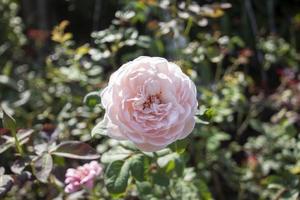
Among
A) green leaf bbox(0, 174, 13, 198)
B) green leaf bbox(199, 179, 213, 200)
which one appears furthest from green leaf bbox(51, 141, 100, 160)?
green leaf bbox(199, 179, 213, 200)

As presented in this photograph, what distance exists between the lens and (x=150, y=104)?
1058mm

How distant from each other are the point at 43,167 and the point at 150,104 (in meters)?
0.36

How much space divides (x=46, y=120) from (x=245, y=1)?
64.9 inches

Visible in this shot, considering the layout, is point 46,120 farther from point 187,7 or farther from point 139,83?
point 139,83

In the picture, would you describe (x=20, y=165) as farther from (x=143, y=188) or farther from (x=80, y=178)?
(x=143, y=188)

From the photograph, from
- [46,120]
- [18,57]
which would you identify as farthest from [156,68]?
[18,57]

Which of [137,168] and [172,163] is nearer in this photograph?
[137,168]

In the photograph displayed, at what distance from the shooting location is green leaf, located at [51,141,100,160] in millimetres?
1274

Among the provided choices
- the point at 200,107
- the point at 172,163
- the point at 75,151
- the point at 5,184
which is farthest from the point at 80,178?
the point at 200,107

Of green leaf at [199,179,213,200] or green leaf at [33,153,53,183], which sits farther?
green leaf at [199,179,213,200]

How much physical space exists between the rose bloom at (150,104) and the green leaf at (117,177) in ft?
0.69

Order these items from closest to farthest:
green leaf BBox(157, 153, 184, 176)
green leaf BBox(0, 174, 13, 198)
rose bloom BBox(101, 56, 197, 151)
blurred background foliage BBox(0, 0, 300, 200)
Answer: rose bloom BBox(101, 56, 197, 151) → green leaf BBox(0, 174, 13, 198) → green leaf BBox(157, 153, 184, 176) → blurred background foliage BBox(0, 0, 300, 200)

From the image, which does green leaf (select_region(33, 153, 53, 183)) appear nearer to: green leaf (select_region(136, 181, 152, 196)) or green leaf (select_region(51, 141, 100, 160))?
green leaf (select_region(51, 141, 100, 160))

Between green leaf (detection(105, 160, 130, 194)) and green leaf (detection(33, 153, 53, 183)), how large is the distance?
0.15m
